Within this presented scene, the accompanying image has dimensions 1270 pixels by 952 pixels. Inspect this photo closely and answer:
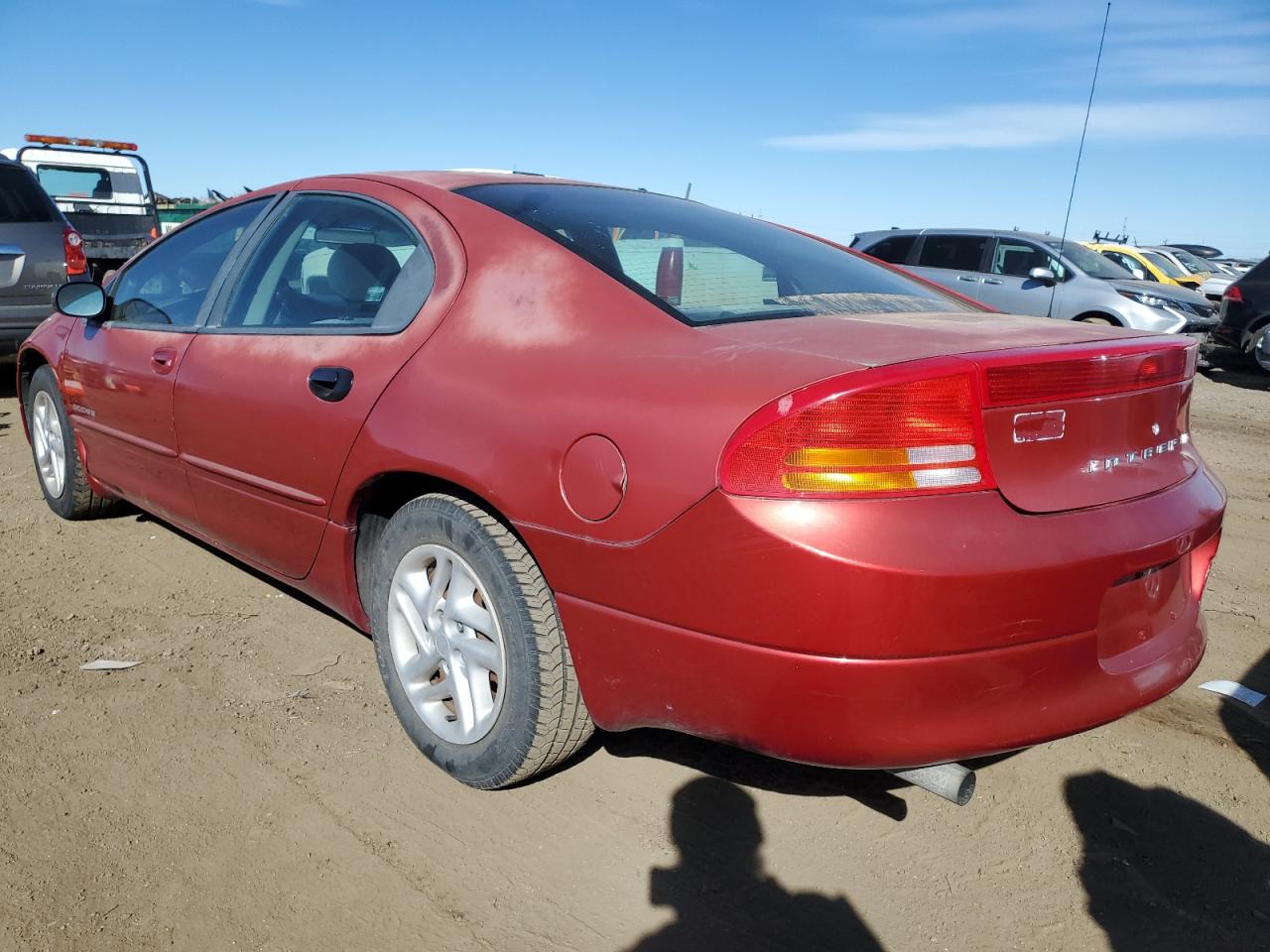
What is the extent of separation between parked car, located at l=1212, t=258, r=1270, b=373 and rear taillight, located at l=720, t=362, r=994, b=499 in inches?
441

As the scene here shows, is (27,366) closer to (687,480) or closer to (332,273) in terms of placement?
(332,273)

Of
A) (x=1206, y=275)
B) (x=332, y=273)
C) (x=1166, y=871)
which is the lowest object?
(x=1206, y=275)

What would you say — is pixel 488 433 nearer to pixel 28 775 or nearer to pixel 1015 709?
pixel 1015 709

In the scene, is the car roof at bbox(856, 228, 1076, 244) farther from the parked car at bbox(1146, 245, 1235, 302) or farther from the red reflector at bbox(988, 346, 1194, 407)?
the red reflector at bbox(988, 346, 1194, 407)

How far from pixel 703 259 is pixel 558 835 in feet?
4.75

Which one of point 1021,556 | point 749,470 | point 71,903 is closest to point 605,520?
point 749,470

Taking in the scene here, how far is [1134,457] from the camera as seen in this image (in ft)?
6.59

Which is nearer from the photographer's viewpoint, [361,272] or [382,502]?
[382,502]

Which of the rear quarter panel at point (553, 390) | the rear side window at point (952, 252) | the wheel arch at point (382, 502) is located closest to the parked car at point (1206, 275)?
the rear side window at point (952, 252)

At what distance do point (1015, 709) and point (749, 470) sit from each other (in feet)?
2.19

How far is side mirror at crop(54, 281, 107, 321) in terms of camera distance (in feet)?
12.2

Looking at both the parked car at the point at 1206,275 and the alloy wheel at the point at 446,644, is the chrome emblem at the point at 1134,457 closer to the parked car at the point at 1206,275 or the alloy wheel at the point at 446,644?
the alloy wheel at the point at 446,644

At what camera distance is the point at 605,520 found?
1.92 meters

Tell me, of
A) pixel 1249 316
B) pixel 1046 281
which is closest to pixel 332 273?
pixel 1046 281
